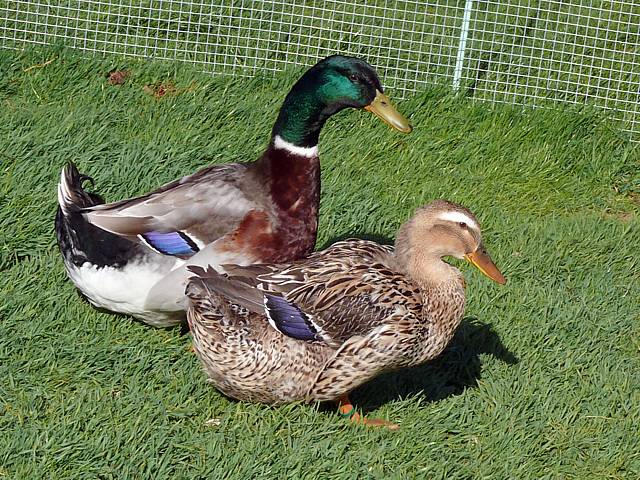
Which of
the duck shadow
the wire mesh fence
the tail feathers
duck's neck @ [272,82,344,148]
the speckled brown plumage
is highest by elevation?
duck's neck @ [272,82,344,148]

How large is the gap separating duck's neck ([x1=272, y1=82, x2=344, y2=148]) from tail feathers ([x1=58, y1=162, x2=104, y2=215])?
943 millimetres

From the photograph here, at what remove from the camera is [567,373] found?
500cm

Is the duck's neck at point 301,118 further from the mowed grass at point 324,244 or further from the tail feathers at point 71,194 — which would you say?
the tail feathers at point 71,194

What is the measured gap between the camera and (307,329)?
4.38m

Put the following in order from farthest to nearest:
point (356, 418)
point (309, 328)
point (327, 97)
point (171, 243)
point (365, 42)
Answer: point (365, 42)
point (327, 97)
point (171, 243)
point (356, 418)
point (309, 328)

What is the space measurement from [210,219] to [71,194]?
2.24 feet

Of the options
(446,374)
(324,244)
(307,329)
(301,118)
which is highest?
(301,118)

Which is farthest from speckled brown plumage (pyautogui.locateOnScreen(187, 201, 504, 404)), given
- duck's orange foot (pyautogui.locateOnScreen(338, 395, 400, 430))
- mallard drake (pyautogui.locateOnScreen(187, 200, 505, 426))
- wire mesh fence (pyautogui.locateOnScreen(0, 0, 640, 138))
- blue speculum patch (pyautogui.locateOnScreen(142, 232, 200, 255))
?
wire mesh fence (pyautogui.locateOnScreen(0, 0, 640, 138))

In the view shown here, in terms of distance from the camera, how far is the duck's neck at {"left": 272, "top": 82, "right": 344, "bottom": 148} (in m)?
5.06

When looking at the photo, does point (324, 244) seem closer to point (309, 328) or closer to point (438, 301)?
point (438, 301)

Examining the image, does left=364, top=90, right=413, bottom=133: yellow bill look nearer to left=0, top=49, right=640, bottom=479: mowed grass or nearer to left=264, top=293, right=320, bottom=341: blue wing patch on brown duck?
left=0, top=49, right=640, bottom=479: mowed grass

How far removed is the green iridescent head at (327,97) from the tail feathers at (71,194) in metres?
0.95

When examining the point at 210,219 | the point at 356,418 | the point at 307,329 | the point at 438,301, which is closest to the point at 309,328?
the point at 307,329

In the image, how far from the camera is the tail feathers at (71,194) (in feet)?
16.4
